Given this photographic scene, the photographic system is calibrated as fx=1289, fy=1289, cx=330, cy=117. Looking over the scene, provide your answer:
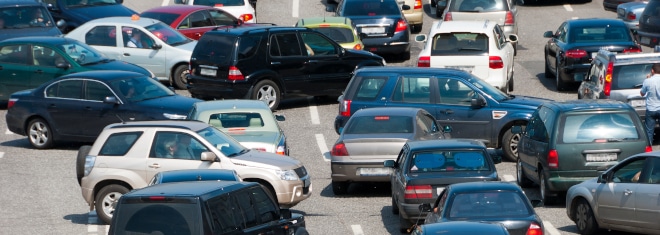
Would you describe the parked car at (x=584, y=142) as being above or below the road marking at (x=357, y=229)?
above

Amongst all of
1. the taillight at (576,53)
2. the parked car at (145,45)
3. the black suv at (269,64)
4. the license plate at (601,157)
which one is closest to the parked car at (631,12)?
the taillight at (576,53)

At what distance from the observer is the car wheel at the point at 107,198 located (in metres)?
17.3

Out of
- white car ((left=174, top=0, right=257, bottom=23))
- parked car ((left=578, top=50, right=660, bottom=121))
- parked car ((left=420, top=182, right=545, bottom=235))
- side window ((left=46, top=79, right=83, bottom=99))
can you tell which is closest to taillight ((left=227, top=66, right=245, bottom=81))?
side window ((left=46, top=79, right=83, bottom=99))

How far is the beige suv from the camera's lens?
17203 millimetres

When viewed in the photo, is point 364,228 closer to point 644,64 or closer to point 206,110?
point 206,110

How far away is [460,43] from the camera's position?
25.1 m

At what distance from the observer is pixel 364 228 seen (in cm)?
1703

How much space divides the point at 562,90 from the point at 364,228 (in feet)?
39.3

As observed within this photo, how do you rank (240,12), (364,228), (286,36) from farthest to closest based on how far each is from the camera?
(240,12) → (286,36) → (364,228)

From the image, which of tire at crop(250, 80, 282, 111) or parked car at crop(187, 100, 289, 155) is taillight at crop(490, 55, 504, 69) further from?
parked car at crop(187, 100, 289, 155)

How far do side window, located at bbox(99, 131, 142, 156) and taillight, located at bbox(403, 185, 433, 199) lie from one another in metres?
3.80

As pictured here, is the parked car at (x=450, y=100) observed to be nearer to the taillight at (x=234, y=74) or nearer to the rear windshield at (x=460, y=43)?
the rear windshield at (x=460, y=43)

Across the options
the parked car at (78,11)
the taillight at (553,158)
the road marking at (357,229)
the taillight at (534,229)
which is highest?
the taillight at (534,229)

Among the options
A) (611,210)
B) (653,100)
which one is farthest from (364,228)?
(653,100)
